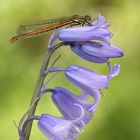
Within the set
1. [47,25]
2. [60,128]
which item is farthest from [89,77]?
[47,25]

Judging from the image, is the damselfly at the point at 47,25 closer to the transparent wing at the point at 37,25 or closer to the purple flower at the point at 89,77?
the transparent wing at the point at 37,25

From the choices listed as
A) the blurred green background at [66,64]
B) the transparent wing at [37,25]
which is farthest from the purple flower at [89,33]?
the blurred green background at [66,64]

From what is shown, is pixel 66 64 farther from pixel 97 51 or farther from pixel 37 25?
pixel 97 51

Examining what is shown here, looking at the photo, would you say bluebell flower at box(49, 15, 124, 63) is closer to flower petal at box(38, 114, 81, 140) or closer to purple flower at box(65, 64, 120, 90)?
purple flower at box(65, 64, 120, 90)

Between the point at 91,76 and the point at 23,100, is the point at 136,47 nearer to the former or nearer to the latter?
the point at 23,100

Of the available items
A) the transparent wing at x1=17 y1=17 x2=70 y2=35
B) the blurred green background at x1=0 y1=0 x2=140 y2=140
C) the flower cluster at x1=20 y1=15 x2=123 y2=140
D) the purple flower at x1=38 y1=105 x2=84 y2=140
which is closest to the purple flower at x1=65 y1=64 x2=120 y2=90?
the flower cluster at x1=20 y1=15 x2=123 y2=140

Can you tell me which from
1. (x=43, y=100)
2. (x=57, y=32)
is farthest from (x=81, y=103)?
(x=43, y=100)
